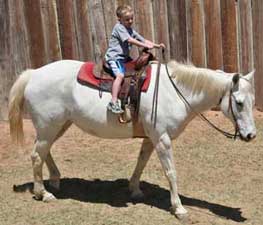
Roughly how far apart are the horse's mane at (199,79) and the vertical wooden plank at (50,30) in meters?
3.15

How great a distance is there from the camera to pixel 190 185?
7.65 meters

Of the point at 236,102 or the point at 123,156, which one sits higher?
the point at 236,102

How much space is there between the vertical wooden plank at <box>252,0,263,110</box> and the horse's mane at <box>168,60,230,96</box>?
3.22m

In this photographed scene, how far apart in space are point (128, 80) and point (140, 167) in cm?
108

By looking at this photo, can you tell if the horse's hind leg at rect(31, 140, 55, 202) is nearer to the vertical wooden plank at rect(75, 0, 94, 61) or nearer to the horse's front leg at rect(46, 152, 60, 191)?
the horse's front leg at rect(46, 152, 60, 191)

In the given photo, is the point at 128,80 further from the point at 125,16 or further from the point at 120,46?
the point at 125,16

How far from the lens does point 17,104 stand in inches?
283

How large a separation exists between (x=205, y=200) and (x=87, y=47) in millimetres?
3305

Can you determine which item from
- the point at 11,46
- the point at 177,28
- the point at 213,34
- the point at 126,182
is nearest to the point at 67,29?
the point at 11,46

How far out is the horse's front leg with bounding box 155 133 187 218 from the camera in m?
6.63

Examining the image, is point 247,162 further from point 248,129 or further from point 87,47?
point 87,47

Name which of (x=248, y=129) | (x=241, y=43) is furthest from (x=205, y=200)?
(x=241, y=43)

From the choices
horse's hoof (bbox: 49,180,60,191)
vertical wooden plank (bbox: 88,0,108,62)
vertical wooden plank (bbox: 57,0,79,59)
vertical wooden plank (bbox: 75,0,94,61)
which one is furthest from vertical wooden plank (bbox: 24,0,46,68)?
horse's hoof (bbox: 49,180,60,191)

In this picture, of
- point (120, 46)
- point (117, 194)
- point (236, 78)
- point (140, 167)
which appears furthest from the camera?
point (117, 194)
